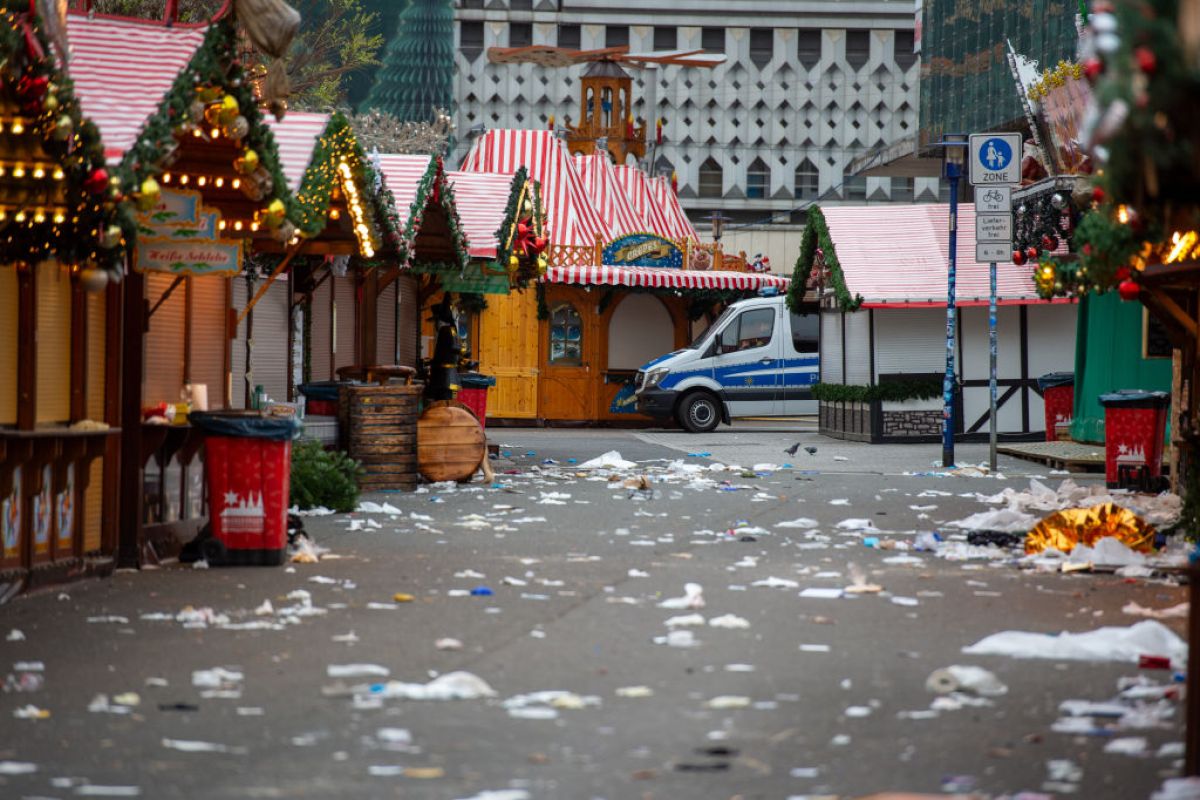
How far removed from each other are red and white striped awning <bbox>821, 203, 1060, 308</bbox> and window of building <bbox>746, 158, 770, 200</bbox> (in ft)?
124

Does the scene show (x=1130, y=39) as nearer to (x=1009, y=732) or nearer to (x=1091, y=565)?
(x=1009, y=732)

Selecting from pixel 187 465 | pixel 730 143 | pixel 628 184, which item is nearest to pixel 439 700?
pixel 187 465

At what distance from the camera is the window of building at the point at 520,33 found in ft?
220

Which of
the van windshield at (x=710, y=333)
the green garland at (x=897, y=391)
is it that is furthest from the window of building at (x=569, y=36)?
the green garland at (x=897, y=391)

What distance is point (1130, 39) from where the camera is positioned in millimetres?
4289

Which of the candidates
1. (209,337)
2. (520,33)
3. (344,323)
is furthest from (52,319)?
(520,33)

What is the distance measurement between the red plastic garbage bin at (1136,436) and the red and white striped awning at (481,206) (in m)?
8.40

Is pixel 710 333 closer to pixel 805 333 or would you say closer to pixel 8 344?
pixel 805 333

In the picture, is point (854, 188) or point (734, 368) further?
point (854, 188)

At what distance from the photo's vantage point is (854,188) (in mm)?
68125

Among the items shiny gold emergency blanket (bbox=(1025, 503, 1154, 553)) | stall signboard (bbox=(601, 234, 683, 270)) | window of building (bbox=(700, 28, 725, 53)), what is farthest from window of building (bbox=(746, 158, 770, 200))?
shiny gold emergency blanket (bbox=(1025, 503, 1154, 553))

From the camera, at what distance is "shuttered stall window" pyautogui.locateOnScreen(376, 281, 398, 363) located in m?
23.2

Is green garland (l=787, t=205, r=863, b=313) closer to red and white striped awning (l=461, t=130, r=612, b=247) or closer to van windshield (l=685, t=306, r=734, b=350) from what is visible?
van windshield (l=685, t=306, r=734, b=350)

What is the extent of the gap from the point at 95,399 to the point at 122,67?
6.68 ft
